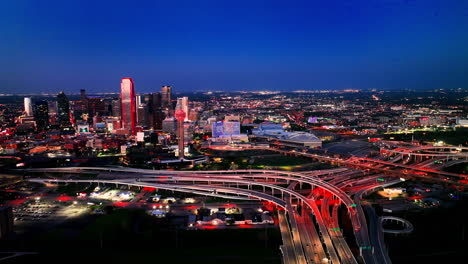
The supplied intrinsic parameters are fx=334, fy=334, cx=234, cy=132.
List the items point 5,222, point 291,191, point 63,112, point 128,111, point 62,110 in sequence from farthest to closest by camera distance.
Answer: point 62,110 < point 63,112 < point 128,111 < point 291,191 < point 5,222

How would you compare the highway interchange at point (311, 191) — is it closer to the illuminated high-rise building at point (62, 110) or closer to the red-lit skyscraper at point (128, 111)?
the red-lit skyscraper at point (128, 111)

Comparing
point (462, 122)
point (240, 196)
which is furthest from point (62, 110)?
point (462, 122)

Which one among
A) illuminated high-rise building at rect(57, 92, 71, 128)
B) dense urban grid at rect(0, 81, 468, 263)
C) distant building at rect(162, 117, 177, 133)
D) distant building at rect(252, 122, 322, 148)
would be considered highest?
illuminated high-rise building at rect(57, 92, 71, 128)

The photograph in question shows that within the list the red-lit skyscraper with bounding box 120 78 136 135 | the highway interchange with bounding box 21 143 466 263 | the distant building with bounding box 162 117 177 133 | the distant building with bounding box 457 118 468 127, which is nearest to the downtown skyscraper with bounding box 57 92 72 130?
the red-lit skyscraper with bounding box 120 78 136 135

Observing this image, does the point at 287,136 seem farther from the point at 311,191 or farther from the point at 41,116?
the point at 41,116

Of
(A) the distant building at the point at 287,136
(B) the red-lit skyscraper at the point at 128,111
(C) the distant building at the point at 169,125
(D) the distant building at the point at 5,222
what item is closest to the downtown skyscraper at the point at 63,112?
(B) the red-lit skyscraper at the point at 128,111

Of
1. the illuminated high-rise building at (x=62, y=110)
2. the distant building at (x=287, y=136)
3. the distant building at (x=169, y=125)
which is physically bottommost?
the distant building at (x=287, y=136)

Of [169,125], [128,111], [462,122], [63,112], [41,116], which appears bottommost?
[169,125]

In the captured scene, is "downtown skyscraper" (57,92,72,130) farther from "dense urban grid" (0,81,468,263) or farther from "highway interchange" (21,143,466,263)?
"highway interchange" (21,143,466,263)
